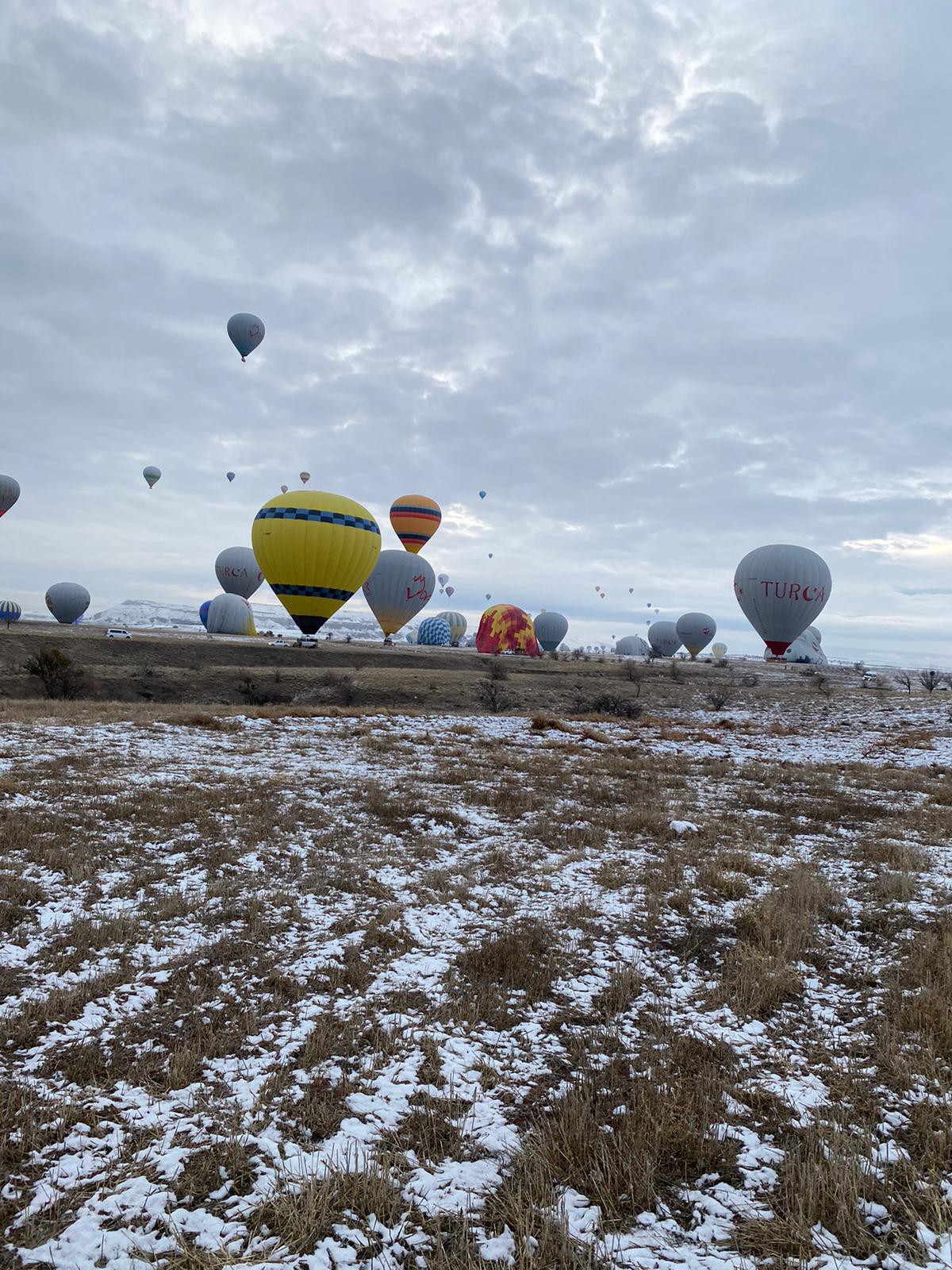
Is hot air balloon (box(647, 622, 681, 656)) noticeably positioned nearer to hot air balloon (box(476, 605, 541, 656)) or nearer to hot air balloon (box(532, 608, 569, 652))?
hot air balloon (box(532, 608, 569, 652))

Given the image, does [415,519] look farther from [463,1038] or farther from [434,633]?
[463,1038]

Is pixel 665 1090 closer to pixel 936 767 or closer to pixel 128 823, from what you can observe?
pixel 128 823

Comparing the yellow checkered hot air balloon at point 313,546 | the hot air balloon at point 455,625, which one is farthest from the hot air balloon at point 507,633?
the yellow checkered hot air balloon at point 313,546

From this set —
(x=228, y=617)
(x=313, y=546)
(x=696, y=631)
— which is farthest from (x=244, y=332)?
(x=696, y=631)

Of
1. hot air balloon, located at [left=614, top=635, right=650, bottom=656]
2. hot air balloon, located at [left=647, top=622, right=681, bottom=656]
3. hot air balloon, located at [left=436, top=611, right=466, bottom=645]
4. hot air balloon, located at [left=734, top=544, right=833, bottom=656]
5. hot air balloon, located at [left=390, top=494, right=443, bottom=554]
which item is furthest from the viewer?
hot air balloon, located at [left=614, top=635, right=650, bottom=656]

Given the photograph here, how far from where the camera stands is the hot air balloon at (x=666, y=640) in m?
114

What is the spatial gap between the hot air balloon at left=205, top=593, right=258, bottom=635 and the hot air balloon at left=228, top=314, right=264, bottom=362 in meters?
38.3

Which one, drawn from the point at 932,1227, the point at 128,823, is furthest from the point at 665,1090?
the point at 128,823

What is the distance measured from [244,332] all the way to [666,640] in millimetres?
85477

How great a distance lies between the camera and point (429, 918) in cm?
682

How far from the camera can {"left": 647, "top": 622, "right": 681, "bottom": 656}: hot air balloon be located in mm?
114500

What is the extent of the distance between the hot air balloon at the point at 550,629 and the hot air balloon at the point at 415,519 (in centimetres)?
3113

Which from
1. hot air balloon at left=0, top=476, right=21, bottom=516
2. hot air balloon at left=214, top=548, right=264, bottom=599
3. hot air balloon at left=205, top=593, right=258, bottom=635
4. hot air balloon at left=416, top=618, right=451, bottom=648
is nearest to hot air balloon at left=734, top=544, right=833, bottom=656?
hot air balloon at left=416, top=618, right=451, bottom=648

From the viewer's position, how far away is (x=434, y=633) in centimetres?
9731
